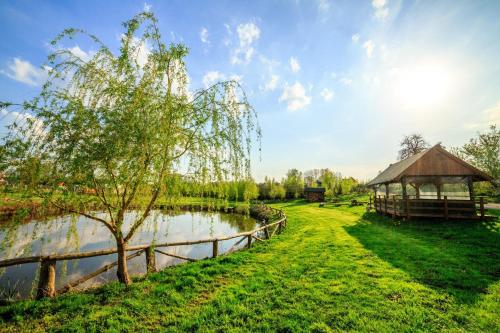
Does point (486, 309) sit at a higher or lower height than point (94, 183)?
lower

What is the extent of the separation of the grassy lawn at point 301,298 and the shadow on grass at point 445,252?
41 mm

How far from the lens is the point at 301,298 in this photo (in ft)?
18.4

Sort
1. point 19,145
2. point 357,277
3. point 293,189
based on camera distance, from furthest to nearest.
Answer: point 293,189 → point 357,277 → point 19,145

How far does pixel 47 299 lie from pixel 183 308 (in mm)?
3288

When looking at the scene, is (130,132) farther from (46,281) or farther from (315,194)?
(315,194)

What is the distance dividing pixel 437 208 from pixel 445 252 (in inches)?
303

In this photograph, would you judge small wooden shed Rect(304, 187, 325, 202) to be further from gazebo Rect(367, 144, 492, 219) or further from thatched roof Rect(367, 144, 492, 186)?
thatched roof Rect(367, 144, 492, 186)

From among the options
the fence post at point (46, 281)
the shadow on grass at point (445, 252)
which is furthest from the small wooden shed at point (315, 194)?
the fence post at point (46, 281)

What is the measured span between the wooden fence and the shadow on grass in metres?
0.65

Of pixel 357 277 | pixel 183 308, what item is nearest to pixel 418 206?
pixel 357 277

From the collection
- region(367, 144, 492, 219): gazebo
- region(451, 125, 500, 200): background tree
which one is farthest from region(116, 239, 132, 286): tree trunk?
region(451, 125, 500, 200): background tree

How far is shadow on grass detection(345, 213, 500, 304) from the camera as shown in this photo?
6.16 meters

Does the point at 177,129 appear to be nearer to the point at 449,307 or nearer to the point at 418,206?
the point at 449,307

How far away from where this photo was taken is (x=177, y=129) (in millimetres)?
5211
